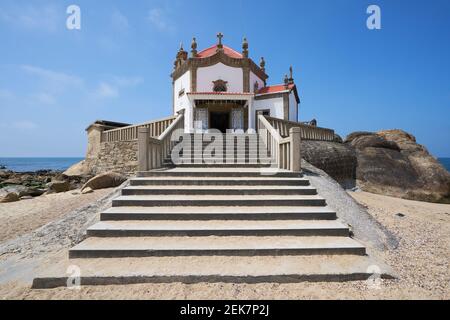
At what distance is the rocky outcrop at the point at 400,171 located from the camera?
13234 mm

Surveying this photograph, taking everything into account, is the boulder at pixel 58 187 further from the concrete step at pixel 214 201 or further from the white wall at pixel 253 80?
the white wall at pixel 253 80

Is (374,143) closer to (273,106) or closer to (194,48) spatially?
(273,106)

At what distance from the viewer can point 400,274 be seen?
11.7 feet

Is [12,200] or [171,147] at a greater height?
[171,147]

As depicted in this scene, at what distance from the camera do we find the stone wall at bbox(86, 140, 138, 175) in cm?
1406

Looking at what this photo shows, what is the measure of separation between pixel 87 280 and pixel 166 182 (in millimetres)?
3248

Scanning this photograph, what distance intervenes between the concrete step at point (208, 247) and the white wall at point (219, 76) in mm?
17025

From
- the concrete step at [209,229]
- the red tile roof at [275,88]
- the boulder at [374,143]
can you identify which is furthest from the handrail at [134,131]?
the boulder at [374,143]

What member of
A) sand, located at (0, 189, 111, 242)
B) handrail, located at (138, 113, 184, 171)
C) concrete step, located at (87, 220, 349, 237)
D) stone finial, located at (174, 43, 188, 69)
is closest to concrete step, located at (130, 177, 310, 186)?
handrail, located at (138, 113, 184, 171)

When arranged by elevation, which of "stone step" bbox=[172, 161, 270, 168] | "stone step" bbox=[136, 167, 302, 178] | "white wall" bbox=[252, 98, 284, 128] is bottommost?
"stone step" bbox=[136, 167, 302, 178]

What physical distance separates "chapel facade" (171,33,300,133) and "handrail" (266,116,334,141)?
14.3ft

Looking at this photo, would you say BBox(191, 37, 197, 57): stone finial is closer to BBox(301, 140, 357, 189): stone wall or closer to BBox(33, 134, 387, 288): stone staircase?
BBox(301, 140, 357, 189): stone wall
